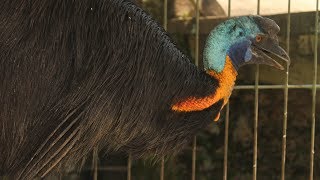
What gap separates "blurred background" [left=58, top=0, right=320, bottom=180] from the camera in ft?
8.09

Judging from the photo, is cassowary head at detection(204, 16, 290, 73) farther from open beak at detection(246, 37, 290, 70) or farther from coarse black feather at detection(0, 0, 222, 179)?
coarse black feather at detection(0, 0, 222, 179)

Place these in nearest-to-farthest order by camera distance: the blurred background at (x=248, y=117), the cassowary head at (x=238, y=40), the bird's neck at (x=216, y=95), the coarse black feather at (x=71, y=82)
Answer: the coarse black feather at (x=71, y=82) < the bird's neck at (x=216, y=95) < the cassowary head at (x=238, y=40) < the blurred background at (x=248, y=117)

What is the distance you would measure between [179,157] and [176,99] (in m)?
0.94

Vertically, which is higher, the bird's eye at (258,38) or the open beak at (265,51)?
the bird's eye at (258,38)

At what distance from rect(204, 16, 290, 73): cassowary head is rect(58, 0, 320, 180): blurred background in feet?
2.01

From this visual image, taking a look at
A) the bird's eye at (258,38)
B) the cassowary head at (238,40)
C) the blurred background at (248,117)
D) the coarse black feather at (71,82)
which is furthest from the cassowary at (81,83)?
the blurred background at (248,117)

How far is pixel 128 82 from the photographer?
1604mm

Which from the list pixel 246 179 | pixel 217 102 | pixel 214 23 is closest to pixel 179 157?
pixel 246 179

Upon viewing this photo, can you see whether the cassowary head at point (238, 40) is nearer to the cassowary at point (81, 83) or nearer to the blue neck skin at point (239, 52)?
the blue neck skin at point (239, 52)

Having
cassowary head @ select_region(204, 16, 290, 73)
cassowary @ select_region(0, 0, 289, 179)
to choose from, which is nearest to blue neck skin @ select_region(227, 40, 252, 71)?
cassowary head @ select_region(204, 16, 290, 73)

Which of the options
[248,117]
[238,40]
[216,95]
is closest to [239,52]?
[238,40]

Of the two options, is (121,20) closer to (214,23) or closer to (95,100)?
(95,100)

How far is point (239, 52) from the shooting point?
5.99 ft

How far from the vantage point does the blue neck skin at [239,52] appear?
182 centimetres
